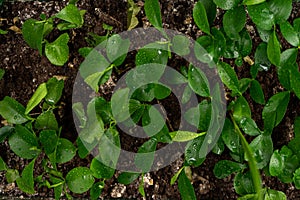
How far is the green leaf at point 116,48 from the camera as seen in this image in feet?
3.43

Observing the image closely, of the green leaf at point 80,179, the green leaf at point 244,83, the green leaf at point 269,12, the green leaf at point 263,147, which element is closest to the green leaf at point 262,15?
the green leaf at point 269,12

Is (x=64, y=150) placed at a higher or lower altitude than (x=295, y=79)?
lower

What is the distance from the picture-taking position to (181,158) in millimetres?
1161

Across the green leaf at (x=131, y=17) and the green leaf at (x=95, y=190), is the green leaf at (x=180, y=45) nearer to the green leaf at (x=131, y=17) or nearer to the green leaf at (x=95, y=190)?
the green leaf at (x=131, y=17)

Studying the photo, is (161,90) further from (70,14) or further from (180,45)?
(70,14)

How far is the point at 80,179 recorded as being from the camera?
1.06m

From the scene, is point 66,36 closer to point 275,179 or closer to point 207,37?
point 207,37

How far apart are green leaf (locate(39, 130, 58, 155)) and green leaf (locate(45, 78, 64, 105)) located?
0.06m

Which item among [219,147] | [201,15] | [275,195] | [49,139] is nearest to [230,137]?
[219,147]

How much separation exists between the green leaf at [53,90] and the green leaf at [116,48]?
12cm

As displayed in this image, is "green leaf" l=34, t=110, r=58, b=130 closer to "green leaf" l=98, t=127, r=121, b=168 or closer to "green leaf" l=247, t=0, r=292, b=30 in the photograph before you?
"green leaf" l=98, t=127, r=121, b=168

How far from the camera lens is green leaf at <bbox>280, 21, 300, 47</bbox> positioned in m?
1.00

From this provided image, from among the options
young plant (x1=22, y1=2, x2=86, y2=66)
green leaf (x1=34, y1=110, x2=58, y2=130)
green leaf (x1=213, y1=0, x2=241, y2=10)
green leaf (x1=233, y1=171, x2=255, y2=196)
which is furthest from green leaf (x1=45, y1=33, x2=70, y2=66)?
green leaf (x1=233, y1=171, x2=255, y2=196)

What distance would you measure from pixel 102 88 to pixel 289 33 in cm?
40
